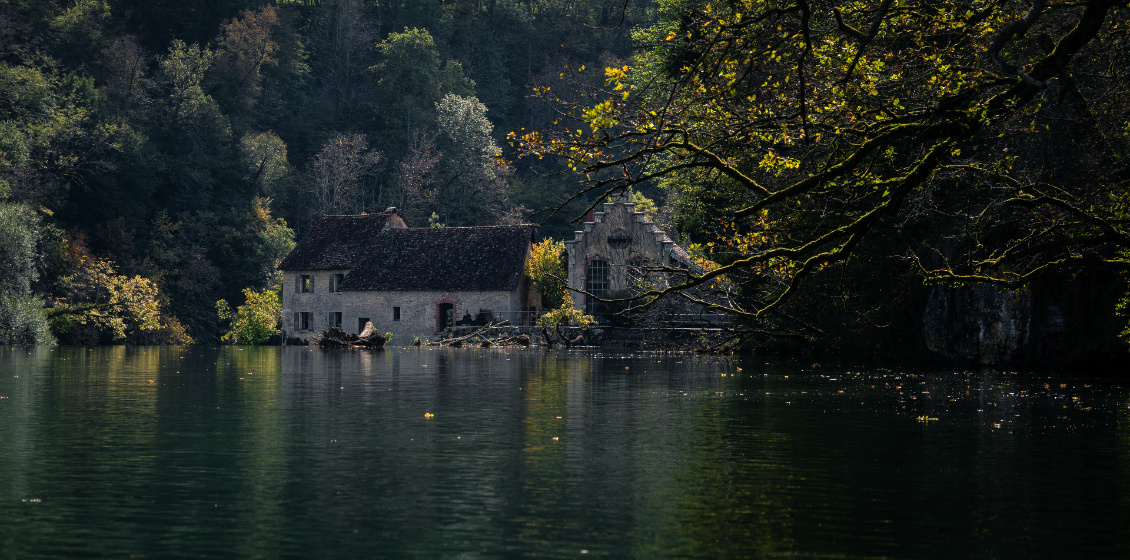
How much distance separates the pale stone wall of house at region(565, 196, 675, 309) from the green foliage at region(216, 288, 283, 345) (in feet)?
67.0

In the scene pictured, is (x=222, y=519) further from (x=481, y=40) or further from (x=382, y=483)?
(x=481, y=40)

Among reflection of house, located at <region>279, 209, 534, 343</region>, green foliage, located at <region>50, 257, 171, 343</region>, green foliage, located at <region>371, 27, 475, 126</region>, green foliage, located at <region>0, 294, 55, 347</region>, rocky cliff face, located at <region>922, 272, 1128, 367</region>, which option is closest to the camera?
→ rocky cliff face, located at <region>922, 272, 1128, 367</region>

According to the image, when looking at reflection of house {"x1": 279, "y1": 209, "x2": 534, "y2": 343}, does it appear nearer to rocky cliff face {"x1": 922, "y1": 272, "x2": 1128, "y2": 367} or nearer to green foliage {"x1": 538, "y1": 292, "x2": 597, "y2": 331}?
green foliage {"x1": 538, "y1": 292, "x2": 597, "y2": 331}

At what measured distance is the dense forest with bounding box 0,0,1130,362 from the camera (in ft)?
55.7

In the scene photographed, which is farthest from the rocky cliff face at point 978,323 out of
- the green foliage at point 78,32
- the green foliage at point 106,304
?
the green foliage at point 78,32

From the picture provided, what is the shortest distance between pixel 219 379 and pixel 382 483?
66.4 ft

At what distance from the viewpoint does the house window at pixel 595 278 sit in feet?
223

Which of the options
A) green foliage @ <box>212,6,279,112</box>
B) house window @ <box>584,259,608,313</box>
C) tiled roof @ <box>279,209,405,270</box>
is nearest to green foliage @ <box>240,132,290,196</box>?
green foliage @ <box>212,6,279,112</box>

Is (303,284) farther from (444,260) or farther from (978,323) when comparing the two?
(978,323)

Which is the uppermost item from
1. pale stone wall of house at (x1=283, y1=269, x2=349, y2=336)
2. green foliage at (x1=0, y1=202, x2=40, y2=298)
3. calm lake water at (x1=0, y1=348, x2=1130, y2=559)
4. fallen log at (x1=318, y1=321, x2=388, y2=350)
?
green foliage at (x1=0, y1=202, x2=40, y2=298)

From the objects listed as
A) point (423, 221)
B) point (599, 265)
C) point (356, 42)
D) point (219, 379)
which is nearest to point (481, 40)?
point (356, 42)

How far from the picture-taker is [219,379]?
1268 inches

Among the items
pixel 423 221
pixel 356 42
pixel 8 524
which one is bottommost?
pixel 8 524

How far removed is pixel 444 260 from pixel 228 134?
23.9 meters
